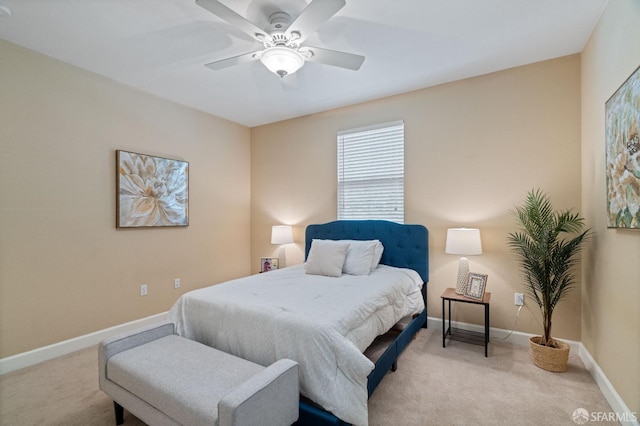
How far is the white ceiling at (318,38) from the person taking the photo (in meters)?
2.16

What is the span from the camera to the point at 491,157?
317 centimetres

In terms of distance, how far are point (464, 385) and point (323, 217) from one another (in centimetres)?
261

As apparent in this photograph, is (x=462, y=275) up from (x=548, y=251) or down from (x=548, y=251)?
down

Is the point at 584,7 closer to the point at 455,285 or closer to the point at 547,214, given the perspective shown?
the point at 547,214

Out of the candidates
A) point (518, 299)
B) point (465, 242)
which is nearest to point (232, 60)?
point (465, 242)

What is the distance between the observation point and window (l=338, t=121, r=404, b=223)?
3.74 m

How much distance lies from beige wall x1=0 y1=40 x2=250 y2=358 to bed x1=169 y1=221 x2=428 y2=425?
54.6 inches

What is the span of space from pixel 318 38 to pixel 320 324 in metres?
2.30

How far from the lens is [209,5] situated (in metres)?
1.68

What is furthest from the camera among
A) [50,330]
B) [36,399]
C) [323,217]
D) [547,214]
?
[323,217]

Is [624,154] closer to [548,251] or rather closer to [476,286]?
[548,251]

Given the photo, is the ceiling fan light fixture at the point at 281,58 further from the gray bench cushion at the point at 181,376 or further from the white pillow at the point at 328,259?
the gray bench cushion at the point at 181,376

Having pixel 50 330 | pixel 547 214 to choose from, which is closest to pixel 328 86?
pixel 547 214

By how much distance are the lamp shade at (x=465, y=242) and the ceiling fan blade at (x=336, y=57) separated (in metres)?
1.87
